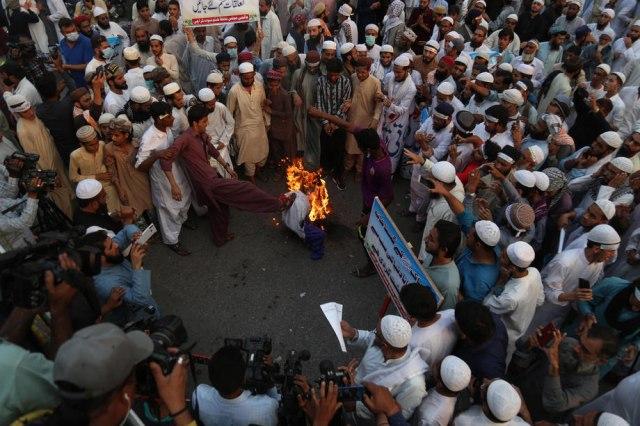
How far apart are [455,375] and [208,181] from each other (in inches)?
165

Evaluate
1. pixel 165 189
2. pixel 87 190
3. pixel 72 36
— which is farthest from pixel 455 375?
pixel 72 36

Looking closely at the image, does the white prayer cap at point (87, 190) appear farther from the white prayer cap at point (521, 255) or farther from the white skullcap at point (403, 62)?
the white skullcap at point (403, 62)

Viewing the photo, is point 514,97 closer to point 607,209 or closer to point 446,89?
point 446,89

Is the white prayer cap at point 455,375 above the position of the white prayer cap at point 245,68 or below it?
below

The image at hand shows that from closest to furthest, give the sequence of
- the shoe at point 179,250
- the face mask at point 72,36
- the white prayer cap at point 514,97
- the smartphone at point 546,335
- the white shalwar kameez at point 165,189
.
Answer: the smartphone at point 546,335, the white shalwar kameez at point 165,189, the white prayer cap at point 514,97, the shoe at point 179,250, the face mask at point 72,36

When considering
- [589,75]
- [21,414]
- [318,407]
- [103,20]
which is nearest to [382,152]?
[318,407]

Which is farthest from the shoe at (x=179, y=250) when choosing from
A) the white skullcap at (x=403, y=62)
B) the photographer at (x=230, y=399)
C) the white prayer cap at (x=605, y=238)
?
the white prayer cap at (x=605, y=238)

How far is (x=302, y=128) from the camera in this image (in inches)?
312

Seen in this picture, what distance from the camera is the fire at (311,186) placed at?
22.2 feet

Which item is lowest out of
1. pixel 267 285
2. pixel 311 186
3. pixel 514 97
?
pixel 267 285

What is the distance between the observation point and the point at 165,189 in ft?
19.7

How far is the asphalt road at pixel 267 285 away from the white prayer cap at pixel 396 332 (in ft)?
6.81

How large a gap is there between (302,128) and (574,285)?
5.09m

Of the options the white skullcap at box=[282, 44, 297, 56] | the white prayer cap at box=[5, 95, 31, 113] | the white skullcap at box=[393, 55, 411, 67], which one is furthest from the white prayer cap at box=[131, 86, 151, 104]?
the white skullcap at box=[393, 55, 411, 67]
